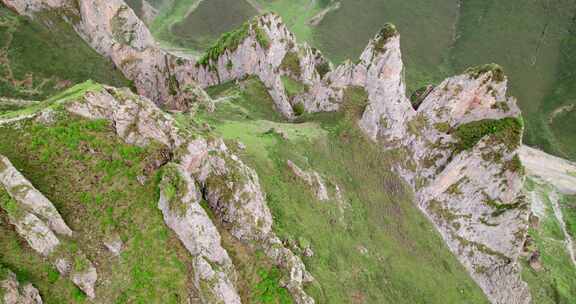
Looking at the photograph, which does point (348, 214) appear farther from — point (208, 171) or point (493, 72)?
point (493, 72)

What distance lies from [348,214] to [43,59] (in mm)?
55478

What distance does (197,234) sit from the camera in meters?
19.6

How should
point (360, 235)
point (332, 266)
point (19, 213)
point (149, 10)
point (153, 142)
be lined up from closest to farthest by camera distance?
1. point (19, 213)
2. point (153, 142)
3. point (332, 266)
4. point (360, 235)
5. point (149, 10)

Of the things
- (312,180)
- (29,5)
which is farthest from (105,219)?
(29,5)

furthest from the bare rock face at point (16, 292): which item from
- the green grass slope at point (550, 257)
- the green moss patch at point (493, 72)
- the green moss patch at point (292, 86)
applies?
the green grass slope at point (550, 257)

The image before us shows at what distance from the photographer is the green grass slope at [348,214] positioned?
1072 inches

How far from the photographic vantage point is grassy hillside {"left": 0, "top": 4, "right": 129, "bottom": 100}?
5250 centimetres

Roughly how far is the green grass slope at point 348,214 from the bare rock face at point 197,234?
618cm

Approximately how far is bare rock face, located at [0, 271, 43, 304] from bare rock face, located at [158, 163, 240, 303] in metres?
6.79

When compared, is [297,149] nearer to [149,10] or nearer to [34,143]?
[34,143]

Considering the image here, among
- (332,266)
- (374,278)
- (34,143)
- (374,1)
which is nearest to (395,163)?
(374,278)

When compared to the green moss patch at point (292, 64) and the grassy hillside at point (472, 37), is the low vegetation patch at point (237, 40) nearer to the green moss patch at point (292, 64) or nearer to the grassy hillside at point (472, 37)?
the green moss patch at point (292, 64)

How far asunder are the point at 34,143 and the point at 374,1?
137 metres

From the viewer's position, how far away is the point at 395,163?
4212 cm
